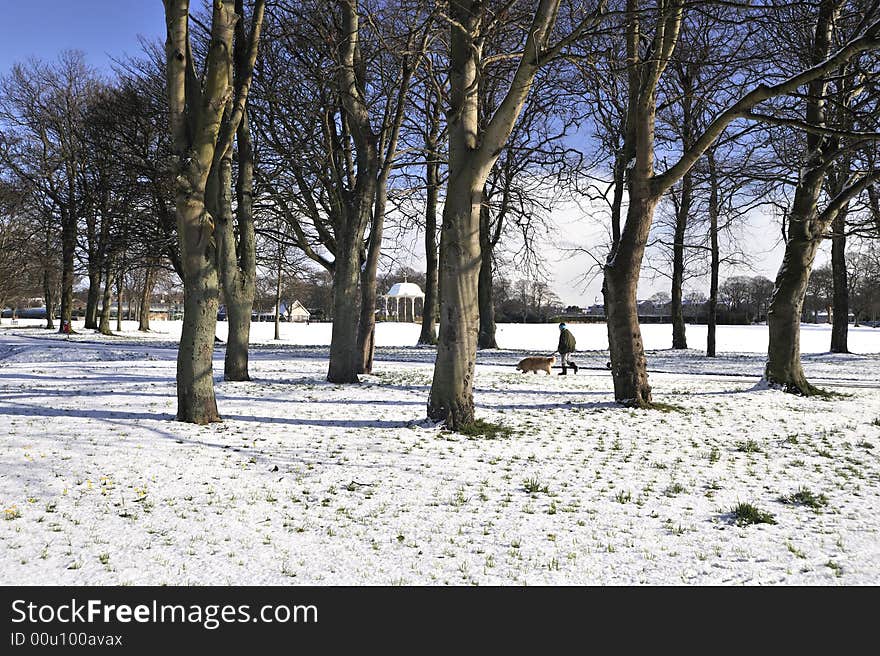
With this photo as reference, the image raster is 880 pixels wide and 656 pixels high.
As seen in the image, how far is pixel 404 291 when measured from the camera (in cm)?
7925

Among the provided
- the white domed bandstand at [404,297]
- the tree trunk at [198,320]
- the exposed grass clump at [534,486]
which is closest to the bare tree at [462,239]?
the exposed grass clump at [534,486]

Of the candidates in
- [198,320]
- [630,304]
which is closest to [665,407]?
[630,304]

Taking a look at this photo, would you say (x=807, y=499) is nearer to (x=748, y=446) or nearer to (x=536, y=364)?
(x=748, y=446)

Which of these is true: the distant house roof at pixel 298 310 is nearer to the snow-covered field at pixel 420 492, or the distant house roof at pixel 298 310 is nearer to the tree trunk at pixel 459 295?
the snow-covered field at pixel 420 492

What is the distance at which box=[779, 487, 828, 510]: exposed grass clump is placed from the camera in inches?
194

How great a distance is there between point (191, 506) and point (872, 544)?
5.15 meters

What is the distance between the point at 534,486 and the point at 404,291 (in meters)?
74.4

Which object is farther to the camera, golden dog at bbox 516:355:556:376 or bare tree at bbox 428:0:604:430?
golden dog at bbox 516:355:556:376

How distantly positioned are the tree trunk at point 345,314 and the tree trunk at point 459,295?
429 cm

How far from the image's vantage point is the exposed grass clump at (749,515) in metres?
4.49

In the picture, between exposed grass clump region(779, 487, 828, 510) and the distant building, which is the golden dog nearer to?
exposed grass clump region(779, 487, 828, 510)

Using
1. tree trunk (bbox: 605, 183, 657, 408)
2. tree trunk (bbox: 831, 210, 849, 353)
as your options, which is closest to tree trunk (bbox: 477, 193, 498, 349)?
tree trunk (bbox: 605, 183, 657, 408)

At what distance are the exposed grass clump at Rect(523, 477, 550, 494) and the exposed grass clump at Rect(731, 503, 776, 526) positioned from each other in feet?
5.11

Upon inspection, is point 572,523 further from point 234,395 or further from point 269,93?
point 269,93
